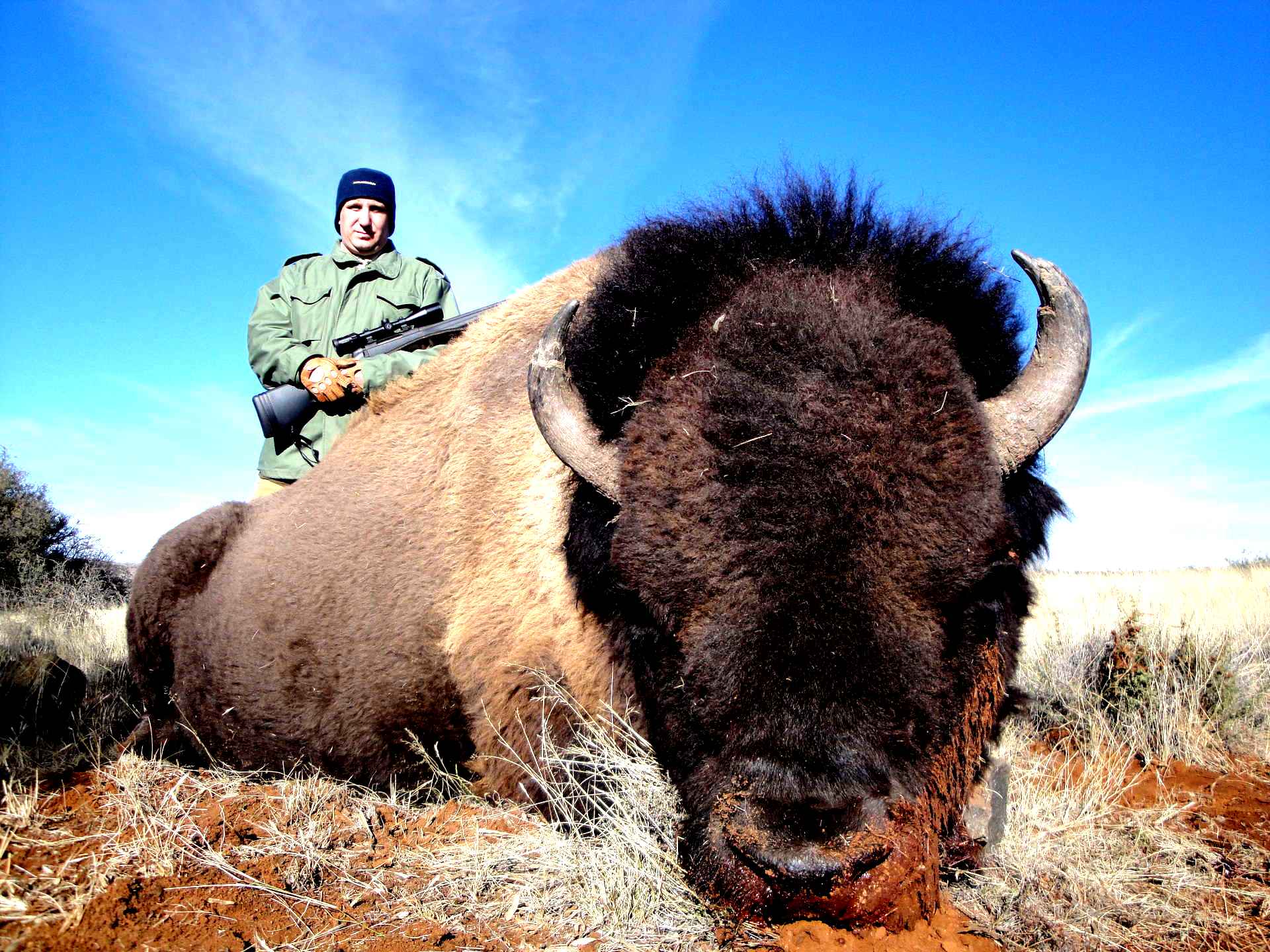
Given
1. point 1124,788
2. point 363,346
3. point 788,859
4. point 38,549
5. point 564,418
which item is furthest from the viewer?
point 38,549

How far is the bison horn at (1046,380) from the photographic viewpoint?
9.25 feet

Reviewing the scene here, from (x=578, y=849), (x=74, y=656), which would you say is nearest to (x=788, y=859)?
Result: (x=578, y=849)

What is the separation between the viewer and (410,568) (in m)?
4.04

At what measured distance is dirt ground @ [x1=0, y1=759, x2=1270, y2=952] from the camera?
87.4 inches

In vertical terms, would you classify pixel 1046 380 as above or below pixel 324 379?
below

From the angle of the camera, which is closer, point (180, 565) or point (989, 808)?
point (989, 808)

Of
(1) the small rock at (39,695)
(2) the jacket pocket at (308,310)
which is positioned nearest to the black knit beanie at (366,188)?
(2) the jacket pocket at (308,310)

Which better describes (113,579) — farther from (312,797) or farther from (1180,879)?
(1180,879)

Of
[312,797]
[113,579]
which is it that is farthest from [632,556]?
[113,579]

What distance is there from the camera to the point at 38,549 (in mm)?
14445

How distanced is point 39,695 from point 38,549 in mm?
12363

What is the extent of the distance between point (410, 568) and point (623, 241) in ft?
6.72

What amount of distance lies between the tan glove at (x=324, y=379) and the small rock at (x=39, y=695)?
2.53 meters

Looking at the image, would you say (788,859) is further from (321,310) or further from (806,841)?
(321,310)
